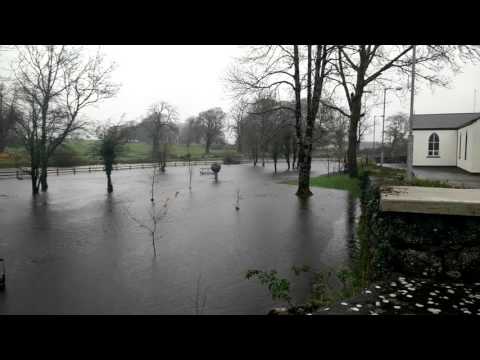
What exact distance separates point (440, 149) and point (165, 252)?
29.8m

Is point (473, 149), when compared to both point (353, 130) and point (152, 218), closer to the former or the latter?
point (353, 130)

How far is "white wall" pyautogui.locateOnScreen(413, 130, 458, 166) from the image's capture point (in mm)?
30766

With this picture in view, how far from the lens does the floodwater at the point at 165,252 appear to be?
663 centimetres

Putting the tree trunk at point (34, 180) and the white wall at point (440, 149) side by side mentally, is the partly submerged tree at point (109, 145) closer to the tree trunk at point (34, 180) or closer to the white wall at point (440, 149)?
the tree trunk at point (34, 180)

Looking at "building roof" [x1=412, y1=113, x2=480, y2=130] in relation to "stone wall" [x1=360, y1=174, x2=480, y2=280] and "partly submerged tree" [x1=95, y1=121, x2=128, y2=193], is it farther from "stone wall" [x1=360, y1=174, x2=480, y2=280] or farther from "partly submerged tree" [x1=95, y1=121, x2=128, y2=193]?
"stone wall" [x1=360, y1=174, x2=480, y2=280]

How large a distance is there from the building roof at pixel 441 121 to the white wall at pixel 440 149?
47 cm

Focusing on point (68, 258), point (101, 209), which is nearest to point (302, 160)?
point (101, 209)

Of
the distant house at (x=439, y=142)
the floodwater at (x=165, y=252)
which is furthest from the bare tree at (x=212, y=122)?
the floodwater at (x=165, y=252)

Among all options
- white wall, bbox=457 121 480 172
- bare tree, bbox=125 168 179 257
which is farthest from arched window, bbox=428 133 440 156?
bare tree, bbox=125 168 179 257

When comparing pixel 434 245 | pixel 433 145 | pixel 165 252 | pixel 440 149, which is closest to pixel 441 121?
pixel 433 145

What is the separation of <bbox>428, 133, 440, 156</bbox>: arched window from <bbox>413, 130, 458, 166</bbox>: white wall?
0.26 metres
